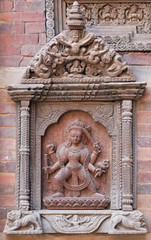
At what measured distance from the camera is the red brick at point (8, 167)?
33.4 ft

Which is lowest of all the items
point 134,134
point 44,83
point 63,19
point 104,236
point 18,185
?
point 104,236

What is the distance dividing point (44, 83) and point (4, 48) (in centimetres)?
82

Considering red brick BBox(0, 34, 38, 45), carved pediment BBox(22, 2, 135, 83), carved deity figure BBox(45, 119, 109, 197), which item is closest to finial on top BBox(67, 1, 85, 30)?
carved pediment BBox(22, 2, 135, 83)

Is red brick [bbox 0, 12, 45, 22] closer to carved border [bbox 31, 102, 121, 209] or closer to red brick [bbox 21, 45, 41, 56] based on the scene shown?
red brick [bbox 21, 45, 41, 56]

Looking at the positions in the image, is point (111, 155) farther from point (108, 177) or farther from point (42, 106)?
point (42, 106)

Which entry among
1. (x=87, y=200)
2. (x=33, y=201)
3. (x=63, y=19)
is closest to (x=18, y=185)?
(x=33, y=201)

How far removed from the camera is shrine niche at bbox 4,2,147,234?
10062 mm

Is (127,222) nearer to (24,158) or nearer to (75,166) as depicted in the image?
(75,166)

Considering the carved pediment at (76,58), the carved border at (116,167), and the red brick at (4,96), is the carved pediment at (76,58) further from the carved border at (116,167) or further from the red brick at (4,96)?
the carved border at (116,167)

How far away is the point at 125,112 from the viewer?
1010 cm

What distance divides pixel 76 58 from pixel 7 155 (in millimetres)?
1720

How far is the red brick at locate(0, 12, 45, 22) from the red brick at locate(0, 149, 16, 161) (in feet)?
6.41

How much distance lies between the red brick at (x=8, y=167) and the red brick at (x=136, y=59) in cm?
224

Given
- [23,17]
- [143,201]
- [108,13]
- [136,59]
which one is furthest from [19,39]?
[143,201]
